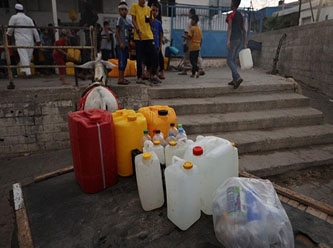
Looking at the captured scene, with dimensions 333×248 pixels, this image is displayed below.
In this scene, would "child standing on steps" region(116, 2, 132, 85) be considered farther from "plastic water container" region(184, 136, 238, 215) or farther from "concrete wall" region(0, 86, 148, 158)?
"plastic water container" region(184, 136, 238, 215)

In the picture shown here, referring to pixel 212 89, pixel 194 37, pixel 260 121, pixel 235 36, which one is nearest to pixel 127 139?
pixel 260 121

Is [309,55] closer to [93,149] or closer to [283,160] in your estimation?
[283,160]

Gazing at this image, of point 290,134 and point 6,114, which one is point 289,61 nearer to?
point 290,134

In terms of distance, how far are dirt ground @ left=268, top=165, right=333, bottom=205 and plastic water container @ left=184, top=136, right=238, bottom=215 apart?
225 centimetres

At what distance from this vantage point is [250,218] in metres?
1.22

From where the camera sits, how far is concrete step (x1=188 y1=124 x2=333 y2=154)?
401 centimetres

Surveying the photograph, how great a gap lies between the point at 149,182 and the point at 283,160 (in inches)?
115

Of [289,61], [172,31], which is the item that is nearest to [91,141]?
[289,61]

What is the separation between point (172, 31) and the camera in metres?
11.0

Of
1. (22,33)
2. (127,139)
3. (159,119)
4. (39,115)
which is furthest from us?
(22,33)

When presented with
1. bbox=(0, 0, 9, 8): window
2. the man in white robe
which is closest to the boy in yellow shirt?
the man in white robe

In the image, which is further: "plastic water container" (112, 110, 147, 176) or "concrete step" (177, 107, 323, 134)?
"concrete step" (177, 107, 323, 134)

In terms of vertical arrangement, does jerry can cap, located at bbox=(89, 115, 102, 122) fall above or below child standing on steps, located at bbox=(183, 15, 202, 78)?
below

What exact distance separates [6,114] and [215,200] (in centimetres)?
460
